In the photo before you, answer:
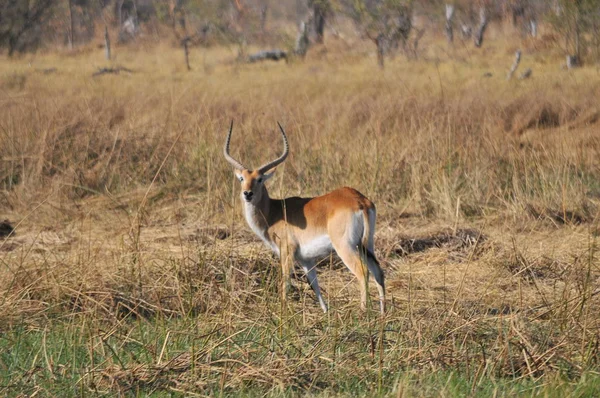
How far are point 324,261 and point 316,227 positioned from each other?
1010 millimetres

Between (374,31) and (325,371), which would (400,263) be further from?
(374,31)

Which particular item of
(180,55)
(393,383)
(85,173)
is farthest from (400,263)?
(180,55)

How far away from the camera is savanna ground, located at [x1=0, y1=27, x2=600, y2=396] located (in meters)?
4.02

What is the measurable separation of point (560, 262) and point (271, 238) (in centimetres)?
216

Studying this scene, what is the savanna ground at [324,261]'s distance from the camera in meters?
4.02

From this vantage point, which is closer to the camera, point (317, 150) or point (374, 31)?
point (317, 150)

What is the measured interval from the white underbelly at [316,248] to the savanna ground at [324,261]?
0.24m

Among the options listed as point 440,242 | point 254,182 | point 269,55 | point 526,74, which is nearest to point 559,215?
point 440,242

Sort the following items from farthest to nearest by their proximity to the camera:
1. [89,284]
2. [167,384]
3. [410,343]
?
[89,284] < [410,343] < [167,384]

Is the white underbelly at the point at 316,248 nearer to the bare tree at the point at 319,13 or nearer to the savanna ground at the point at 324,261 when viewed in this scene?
the savanna ground at the point at 324,261

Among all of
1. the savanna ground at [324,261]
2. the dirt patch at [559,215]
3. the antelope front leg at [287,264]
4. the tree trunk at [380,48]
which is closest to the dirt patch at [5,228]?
the savanna ground at [324,261]

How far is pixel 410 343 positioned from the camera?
4.30m

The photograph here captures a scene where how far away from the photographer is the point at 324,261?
21.9ft

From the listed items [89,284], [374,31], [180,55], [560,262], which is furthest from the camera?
[180,55]
